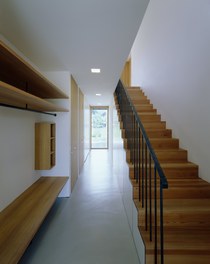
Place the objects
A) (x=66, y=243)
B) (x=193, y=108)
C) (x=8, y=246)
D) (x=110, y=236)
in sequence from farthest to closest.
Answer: (x=193, y=108)
(x=110, y=236)
(x=66, y=243)
(x=8, y=246)

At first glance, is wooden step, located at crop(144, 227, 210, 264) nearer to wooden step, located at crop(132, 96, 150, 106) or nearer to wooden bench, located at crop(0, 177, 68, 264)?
wooden bench, located at crop(0, 177, 68, 264)

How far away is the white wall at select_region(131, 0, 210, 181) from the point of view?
7.86ft

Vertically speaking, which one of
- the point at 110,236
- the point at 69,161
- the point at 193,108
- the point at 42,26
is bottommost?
the point at 110,236

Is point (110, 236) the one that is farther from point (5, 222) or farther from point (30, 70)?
point (30, 70)

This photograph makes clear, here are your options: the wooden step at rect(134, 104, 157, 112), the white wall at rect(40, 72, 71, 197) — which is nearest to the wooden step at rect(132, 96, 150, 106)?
the wooden step at rect(134, 104, 157, 112)

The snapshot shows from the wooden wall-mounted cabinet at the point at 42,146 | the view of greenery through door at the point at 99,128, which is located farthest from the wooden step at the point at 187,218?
the view of greenery through door at the point at 99,128

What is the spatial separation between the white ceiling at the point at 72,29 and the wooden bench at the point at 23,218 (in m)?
2.17

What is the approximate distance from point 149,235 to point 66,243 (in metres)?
1.07

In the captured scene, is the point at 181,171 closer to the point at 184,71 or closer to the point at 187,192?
the point at 187,192

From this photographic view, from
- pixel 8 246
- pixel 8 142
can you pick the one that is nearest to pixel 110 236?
pixel 8 246

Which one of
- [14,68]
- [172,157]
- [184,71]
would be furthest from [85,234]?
[184,71]

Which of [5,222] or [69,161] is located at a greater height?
[69,161]

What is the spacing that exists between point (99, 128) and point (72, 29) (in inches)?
370

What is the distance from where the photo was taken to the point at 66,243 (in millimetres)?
2197
